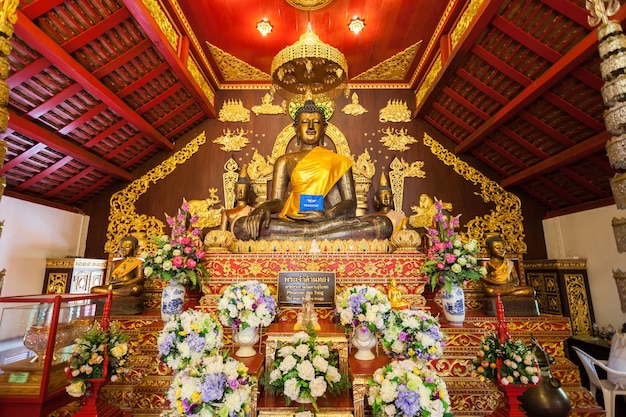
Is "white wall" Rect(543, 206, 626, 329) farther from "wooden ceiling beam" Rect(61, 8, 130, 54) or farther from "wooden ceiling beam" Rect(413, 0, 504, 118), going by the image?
"wooden ceiling beam" Rect(61, 8, 130, 54)

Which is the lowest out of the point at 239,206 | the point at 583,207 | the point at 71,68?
the point at 583,207

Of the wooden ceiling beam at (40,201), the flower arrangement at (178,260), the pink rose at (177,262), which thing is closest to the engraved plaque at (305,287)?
the flower arrangement at (178,260)

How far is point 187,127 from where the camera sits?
6152mm

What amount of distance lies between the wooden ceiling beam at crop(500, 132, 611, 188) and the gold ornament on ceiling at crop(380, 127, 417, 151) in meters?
1.86

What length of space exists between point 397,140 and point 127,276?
5068 millimetres

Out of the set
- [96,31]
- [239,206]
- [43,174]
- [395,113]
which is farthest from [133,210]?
[395,113]

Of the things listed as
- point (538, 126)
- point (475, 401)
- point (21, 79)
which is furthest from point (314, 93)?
point (475, 401)

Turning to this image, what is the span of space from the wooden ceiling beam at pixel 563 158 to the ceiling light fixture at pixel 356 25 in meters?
3.44

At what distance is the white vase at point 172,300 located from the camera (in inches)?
137

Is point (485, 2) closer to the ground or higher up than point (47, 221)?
higher up

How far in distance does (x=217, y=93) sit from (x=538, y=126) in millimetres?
5646

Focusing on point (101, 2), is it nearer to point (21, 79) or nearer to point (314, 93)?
point (21, 79)

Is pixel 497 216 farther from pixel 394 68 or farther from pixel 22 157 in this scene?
pixel 22 157

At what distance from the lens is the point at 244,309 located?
2.67 m
